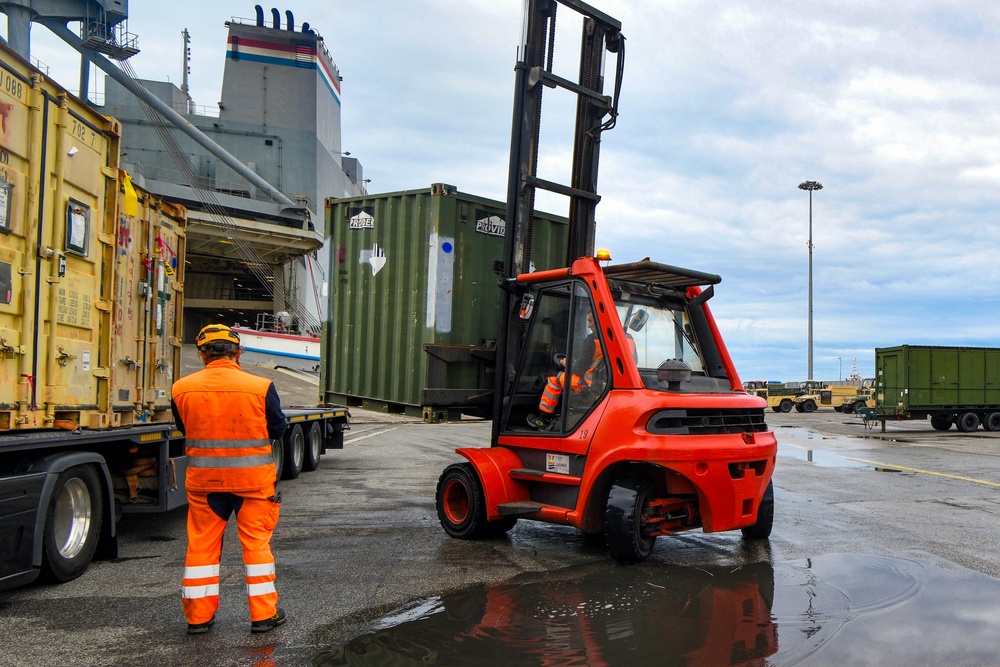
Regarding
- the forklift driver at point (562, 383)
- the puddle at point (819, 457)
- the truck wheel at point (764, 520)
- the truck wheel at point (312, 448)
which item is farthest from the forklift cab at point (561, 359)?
the puddle at point (819, 457)

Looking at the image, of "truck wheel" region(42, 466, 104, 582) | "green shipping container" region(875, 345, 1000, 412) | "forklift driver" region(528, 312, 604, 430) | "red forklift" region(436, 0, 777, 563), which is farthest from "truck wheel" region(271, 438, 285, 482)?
"green shipping container" region(875, 345, 1000, 412)

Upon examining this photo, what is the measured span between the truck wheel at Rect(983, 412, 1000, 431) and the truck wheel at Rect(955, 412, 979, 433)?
546 mm

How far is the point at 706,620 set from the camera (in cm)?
445

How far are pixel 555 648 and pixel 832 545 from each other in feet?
12.1

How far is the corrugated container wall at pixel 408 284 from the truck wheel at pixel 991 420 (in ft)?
76.3

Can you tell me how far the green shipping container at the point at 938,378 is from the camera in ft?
81.2

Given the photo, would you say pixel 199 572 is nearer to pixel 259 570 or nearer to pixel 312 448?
pixel 259 570

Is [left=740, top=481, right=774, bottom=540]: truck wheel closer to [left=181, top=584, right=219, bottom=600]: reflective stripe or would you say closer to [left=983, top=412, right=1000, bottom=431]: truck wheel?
[left=181, top=584, right=219, bottom=600]: reflective stripe

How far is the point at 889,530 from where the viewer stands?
731 centimetres

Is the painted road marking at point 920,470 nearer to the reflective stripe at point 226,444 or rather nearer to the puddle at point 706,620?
the puddle at point 706,620

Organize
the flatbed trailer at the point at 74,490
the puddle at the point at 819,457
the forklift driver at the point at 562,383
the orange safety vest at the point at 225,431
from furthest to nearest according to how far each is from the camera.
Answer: the puddle at the point at 819,457
the forklift driver at the point at 562,383
the flatbed trailer at the point at 74,490
the orange safety vest at the point at 225,431

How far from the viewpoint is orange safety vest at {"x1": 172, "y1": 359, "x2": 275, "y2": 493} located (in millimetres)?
4379

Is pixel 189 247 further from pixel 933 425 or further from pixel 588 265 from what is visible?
pixel 588 265

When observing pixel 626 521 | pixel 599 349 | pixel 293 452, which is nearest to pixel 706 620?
pixel 626 521
